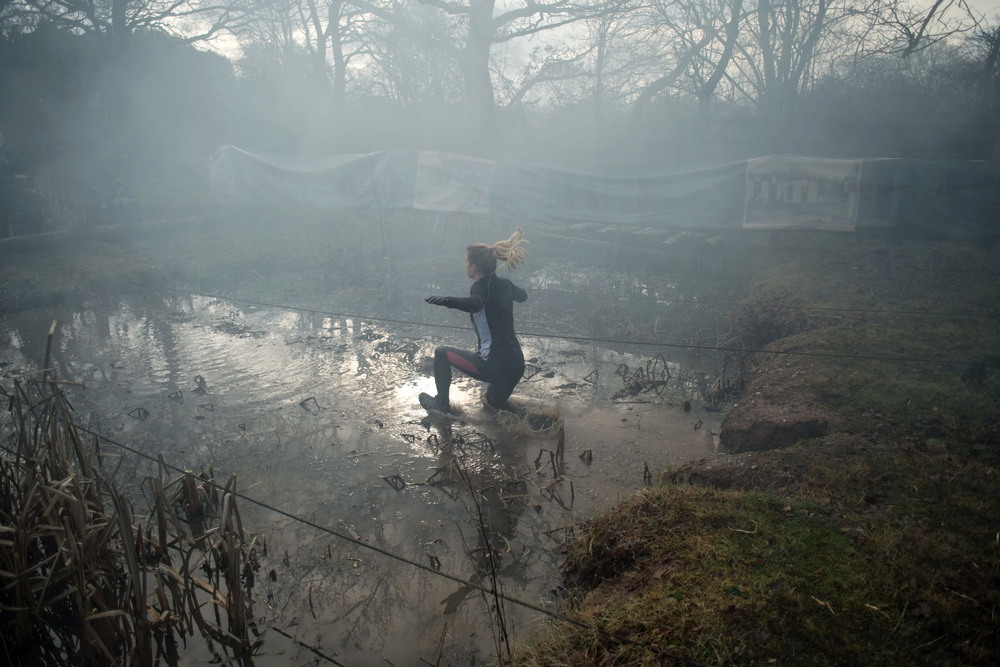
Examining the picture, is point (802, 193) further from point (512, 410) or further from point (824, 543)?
point (824, 543)

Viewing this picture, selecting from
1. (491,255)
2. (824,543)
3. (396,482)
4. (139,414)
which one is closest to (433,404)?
(396,482)

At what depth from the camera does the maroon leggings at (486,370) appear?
5.44 meters

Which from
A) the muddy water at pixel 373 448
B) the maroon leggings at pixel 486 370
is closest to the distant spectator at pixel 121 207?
the muddy water at pixel 373 448

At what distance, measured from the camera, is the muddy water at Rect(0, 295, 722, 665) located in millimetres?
3301

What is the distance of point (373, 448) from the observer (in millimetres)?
5066

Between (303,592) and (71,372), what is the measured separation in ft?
16.8

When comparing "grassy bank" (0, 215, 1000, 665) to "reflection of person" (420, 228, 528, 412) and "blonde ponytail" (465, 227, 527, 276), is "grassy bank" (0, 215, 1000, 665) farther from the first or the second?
"blonde ponytail" (465, 227, 527, 276)

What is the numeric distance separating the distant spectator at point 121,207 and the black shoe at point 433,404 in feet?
36.6

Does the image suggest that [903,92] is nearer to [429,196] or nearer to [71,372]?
[429,196]

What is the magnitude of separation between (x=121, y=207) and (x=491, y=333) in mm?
11794

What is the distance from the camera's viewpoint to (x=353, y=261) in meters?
11.9

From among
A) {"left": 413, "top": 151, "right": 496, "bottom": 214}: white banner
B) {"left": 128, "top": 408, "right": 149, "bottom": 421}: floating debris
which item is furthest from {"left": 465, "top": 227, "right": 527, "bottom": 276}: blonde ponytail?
{"left": 413, "top": 151, "right": 496, "bottom": 214}: white banner

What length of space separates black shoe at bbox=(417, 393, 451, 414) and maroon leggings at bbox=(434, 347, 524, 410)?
46mm

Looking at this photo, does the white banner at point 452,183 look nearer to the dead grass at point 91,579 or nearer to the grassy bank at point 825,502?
the grassy bank at point 825,502
